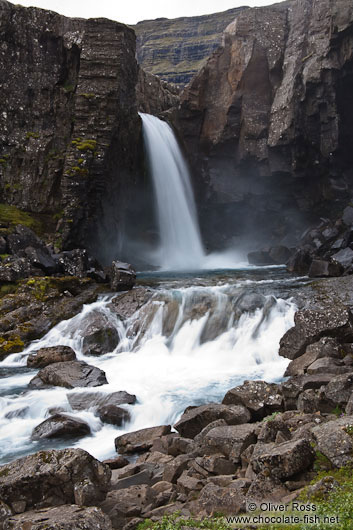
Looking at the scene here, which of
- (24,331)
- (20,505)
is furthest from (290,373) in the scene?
(24,331)

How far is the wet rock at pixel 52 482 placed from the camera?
256 inches

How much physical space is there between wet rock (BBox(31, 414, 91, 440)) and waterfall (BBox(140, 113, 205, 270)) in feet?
79.4

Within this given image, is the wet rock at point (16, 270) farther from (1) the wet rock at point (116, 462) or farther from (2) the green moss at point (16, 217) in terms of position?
(1) the wet rock at point (116, 462)

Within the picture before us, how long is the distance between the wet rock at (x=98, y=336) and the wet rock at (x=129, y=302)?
887 millimetres

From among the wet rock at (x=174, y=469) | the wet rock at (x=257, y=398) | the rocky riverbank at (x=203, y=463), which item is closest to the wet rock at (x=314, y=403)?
the rocky riverbank at (x=203, y=463)

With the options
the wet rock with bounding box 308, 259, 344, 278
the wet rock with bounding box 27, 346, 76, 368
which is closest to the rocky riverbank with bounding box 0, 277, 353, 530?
the wet rock with bounding box 27, 346, 76, 368

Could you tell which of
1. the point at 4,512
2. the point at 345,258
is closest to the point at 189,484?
the point at 4,512

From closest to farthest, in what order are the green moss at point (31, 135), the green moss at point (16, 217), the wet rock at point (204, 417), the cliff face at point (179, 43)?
the wet rock at point (204, 417) → the green moss at point (16, 217) → the green moss at point (31, 135) → the cliff face at point (179, 43)

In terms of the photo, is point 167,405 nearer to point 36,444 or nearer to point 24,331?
point 36,444

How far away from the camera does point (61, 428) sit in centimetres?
1049

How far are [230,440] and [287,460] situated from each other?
197 centimetres

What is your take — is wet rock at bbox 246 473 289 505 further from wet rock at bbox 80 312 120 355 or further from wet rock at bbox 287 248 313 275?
wet rock at bbox 287 248 313 275

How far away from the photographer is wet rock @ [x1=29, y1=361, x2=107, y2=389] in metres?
13.2

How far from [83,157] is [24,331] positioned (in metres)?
13.9
